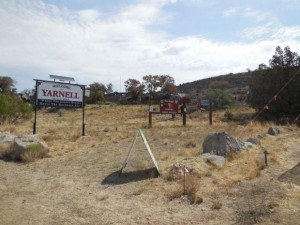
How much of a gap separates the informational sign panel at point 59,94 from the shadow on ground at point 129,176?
9.72m

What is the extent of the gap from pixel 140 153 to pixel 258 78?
68.8 feet

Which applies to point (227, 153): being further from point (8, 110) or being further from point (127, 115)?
point (127, 115)

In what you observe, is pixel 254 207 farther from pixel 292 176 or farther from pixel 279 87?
pixel 279 87

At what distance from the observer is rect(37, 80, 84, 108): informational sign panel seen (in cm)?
1945

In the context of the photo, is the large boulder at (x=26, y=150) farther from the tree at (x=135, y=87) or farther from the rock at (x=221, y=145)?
the tree at (x=135, y=87)

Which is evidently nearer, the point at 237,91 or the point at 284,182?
the point at 284,182

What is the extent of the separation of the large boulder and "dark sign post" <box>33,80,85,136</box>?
5.05 m

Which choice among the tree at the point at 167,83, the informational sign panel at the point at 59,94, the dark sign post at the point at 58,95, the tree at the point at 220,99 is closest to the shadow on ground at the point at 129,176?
the dark sign post at the point at 58,95

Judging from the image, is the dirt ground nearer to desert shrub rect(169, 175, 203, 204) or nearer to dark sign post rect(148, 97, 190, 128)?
desert shrub rect(169, 175, 203, 204)

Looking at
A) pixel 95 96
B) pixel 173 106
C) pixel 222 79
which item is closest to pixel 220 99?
pixel 173 106

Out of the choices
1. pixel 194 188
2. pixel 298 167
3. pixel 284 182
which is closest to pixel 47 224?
pixel 194 188

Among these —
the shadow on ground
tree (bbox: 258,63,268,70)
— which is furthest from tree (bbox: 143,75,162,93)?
the shadow on ground

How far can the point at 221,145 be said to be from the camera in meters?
12.8

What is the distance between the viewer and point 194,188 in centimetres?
890
